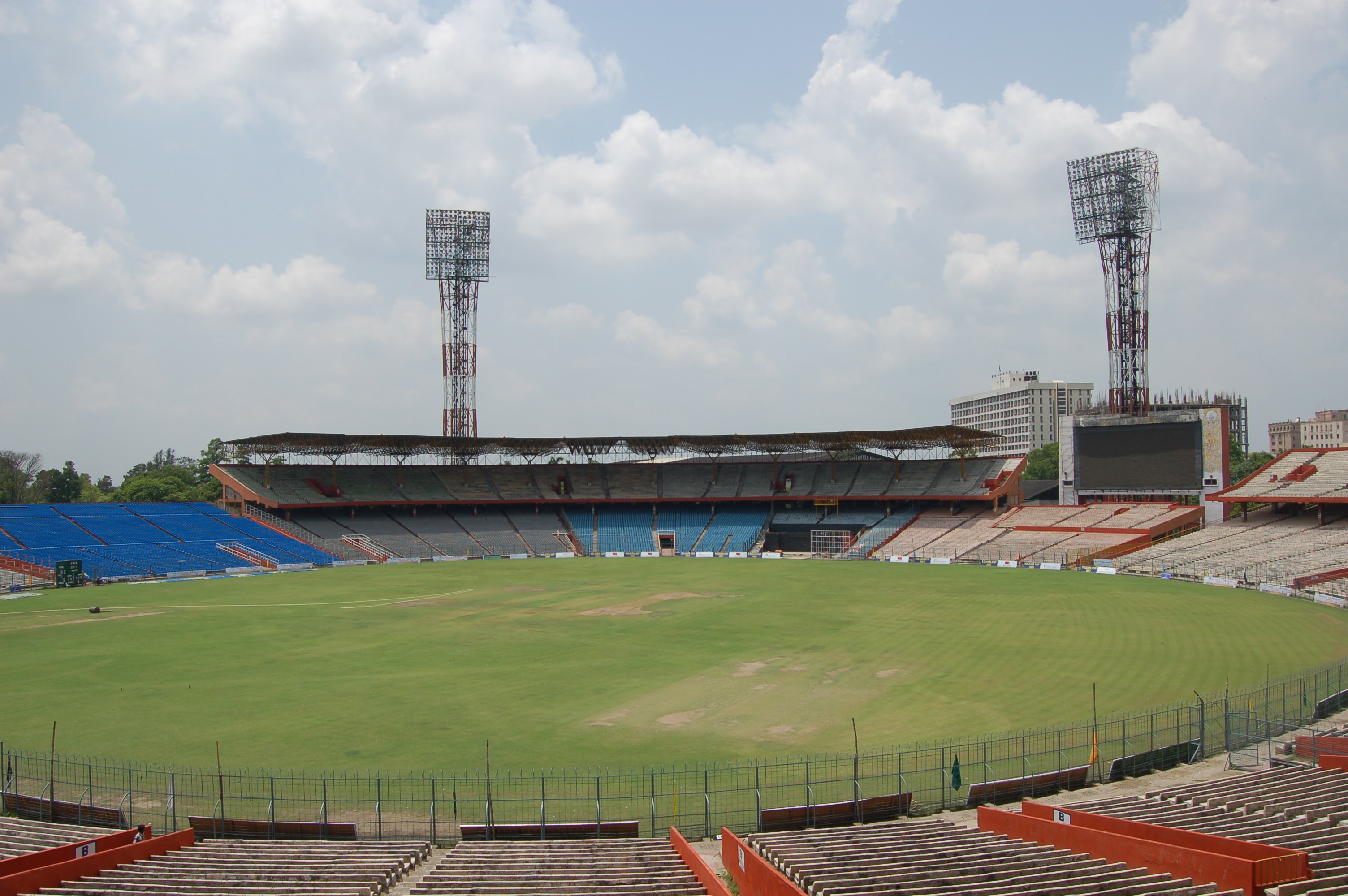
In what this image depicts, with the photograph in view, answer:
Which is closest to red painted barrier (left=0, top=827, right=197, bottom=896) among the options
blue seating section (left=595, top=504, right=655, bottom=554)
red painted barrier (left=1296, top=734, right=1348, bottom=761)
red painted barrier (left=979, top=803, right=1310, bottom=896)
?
red painted barrier (left=979, top=803, right=1310, bottom=896)

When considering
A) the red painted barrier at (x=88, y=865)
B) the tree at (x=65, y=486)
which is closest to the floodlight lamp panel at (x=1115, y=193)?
the red painted barrier at (x=88, y=865)

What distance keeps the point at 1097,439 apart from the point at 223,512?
81701mm

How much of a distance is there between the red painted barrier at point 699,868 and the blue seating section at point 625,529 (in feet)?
220

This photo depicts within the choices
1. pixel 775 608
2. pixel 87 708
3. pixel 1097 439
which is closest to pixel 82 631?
pixel 87 708

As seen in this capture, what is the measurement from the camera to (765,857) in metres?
13.8

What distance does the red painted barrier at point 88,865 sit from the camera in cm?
1202

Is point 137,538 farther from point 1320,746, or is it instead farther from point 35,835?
point 1320,746

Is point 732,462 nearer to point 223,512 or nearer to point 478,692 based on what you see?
point 223,512

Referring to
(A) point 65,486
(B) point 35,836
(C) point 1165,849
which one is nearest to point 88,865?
(B) point 35,836

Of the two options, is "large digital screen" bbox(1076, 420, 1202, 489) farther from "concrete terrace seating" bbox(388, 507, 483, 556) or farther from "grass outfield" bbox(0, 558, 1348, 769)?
"concrete terrace seating" bbox(388, 507, 483, 556)

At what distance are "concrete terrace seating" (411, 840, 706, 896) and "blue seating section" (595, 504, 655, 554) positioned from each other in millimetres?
66613

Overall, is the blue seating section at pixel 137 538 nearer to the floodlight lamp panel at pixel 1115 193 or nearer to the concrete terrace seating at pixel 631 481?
the concrete terrace seating at pixel 631 481

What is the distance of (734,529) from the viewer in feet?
284

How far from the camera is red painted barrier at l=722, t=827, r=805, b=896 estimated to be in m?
11.7
